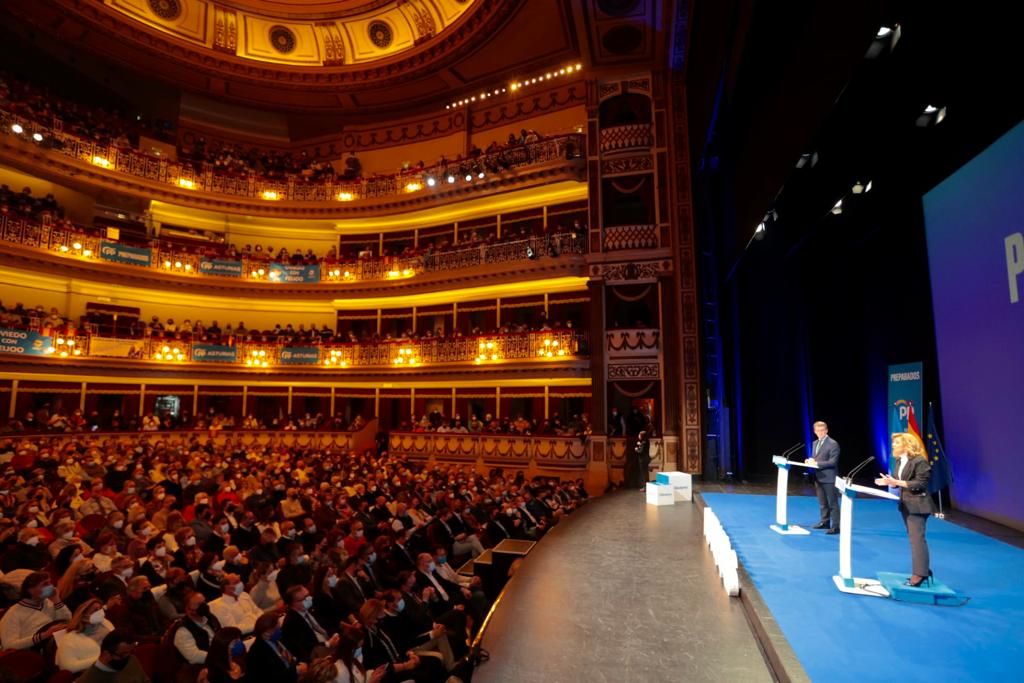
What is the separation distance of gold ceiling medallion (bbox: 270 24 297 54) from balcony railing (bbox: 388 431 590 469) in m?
15.7

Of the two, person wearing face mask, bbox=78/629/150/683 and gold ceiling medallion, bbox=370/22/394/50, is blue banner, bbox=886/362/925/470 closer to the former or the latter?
person wearing face mask, bbox=78/629/150/683

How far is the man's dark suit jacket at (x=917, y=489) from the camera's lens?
515cm

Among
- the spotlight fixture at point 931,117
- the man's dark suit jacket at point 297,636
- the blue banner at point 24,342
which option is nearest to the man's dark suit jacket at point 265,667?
the man's dark suit jacket at point 297,636

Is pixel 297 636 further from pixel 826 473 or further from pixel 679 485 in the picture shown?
pixel 679 485

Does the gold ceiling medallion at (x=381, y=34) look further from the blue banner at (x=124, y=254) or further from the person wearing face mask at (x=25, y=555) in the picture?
the person wearing face mask at (x=25, y=555)

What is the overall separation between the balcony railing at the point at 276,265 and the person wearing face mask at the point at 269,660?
13.3m

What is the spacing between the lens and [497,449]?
16109 millimetres

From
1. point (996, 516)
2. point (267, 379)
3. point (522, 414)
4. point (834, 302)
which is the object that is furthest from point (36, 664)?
point (267, 379)

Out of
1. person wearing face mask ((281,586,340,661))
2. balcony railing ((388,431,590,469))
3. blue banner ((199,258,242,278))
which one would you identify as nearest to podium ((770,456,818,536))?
person wearing face mask ((281,586,340,661))

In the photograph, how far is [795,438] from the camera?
1368 cm

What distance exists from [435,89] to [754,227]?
16042mm

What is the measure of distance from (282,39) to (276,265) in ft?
29.8

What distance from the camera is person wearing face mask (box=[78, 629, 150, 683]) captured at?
3.68 meters

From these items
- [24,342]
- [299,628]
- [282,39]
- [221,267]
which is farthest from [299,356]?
[299,628]
